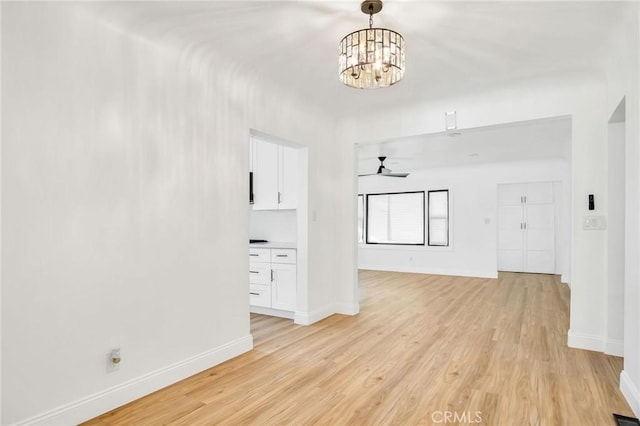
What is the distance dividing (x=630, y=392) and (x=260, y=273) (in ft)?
11.5

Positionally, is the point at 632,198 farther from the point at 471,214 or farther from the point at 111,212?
the point at 471,214

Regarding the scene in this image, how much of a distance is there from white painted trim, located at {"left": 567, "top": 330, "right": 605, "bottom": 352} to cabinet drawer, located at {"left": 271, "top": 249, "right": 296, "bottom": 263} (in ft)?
9.19

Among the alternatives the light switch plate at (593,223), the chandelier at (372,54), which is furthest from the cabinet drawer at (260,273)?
the light switch plate at (593,223)

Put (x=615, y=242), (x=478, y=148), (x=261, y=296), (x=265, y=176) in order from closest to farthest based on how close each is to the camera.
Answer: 1. (x=615, y=242)
2. (x=261, y=296)
3. (x=265, y=176)
4. (x=478, y=148)

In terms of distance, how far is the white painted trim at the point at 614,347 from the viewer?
302 cm

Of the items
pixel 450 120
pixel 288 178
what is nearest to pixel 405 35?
pixel 450 120

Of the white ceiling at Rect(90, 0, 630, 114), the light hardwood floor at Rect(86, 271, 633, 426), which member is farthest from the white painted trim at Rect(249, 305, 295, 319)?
the white ceiling at Rect(90, 0, 630, 114)

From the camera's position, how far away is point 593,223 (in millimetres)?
3186

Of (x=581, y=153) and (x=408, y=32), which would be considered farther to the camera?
(x=581, y=153)

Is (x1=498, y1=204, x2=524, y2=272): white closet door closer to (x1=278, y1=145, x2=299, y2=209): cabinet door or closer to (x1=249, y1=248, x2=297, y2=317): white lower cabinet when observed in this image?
(x1=278, y1=145, x2=299, y2=209): cabinet door

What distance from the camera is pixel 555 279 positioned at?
7.06 meters

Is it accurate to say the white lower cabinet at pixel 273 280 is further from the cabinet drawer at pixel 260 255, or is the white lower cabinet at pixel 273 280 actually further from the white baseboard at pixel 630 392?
the white baseboard at pixel 630 392

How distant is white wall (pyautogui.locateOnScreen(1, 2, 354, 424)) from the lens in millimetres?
1871

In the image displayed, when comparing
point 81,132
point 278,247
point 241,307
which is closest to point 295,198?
point 278,247
